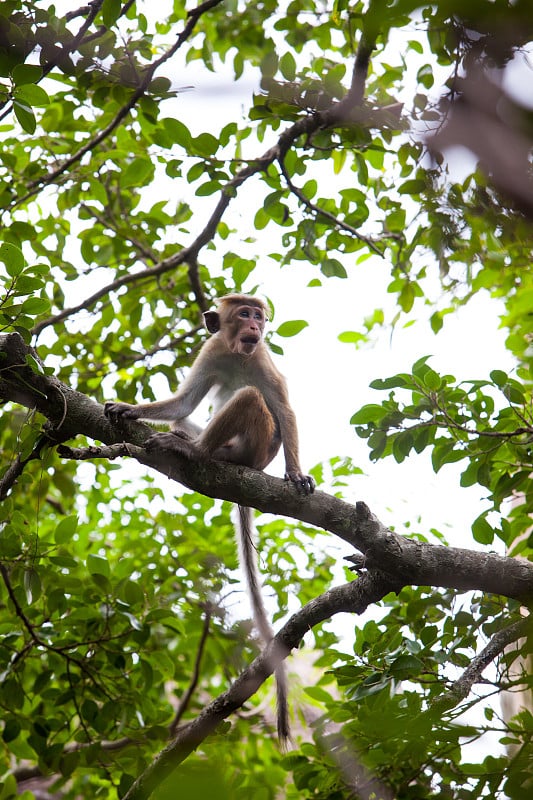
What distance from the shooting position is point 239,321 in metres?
6.42

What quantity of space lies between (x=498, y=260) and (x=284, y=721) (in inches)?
126

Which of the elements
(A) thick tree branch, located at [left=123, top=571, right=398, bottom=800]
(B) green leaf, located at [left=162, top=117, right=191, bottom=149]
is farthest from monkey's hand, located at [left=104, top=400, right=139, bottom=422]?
(B) green leaf, located at [left=162, top=117, right=191, bottom=149]

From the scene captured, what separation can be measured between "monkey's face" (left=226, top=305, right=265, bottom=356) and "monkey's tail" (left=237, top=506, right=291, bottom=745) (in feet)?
4.74

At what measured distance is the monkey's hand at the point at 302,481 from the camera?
4109mm

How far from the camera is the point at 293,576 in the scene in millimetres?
6730

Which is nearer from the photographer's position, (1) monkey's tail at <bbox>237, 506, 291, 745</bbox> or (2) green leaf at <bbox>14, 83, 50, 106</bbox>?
(2) green leaf at <bbox>14, 83, 50, 106</bbox>

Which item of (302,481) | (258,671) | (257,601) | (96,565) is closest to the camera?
(258,671)

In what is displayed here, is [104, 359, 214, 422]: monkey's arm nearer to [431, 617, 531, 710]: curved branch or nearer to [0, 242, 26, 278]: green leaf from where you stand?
[0, 242, 26, 278]: green leaf

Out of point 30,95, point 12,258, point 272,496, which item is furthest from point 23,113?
point 272,496

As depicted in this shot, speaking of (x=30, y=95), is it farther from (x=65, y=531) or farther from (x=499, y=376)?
(x=499, y=376)

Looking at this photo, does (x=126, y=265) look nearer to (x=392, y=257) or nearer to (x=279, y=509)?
(x=392, y=257)

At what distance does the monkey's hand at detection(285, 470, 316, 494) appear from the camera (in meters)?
4.11

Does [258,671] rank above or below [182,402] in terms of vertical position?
below

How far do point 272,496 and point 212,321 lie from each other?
2552 millimetres
